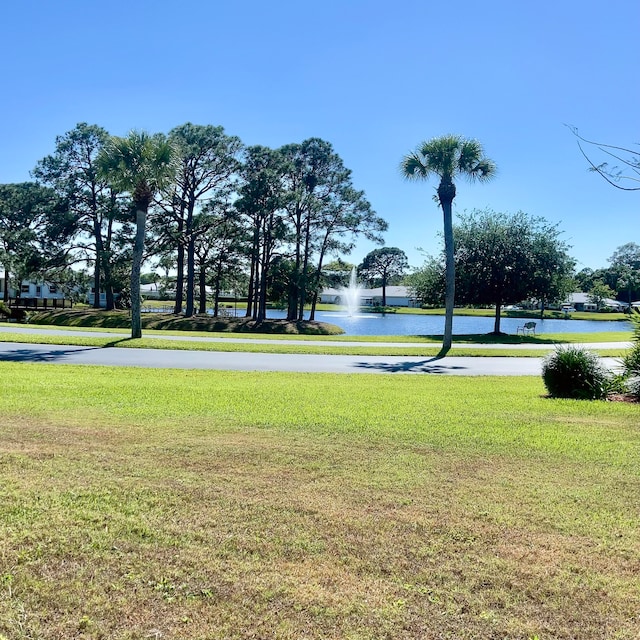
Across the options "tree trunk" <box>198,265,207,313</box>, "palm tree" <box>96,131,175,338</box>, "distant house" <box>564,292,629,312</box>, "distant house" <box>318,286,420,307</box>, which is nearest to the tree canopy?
"distant house" <box>318,286,420,307</box>

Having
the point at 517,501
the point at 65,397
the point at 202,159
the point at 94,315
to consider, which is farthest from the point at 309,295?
the point at 517,501

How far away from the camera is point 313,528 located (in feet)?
12.5

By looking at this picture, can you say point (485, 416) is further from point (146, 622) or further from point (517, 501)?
point (146, 622)

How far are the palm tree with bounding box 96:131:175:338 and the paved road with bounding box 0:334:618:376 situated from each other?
21.1 feet

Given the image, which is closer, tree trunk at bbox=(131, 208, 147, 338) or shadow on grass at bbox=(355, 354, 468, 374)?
shadow on grass at bbox=(355, 354, 468, 374)

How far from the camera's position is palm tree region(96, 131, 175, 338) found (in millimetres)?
24828

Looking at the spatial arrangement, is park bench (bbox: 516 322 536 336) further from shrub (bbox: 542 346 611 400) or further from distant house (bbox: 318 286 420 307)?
distant house (bbox: 318 286 420 307)

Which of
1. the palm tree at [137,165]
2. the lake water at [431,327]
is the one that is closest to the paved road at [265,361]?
the palm tree at [137,165]

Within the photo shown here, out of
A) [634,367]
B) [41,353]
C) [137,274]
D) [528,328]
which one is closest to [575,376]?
[634,367]

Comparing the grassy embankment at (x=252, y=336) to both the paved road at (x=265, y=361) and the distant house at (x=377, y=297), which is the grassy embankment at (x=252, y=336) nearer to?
the paved road at (x=265, y=361)

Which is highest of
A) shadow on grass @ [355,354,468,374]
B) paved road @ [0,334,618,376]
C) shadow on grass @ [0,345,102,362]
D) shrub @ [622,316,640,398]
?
shrub @ [622,316,640,398]

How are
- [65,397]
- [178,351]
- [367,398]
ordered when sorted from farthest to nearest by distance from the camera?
[178,351]
[367,398]
[65,397]

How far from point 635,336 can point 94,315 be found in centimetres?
3751

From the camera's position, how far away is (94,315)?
40.5 m
